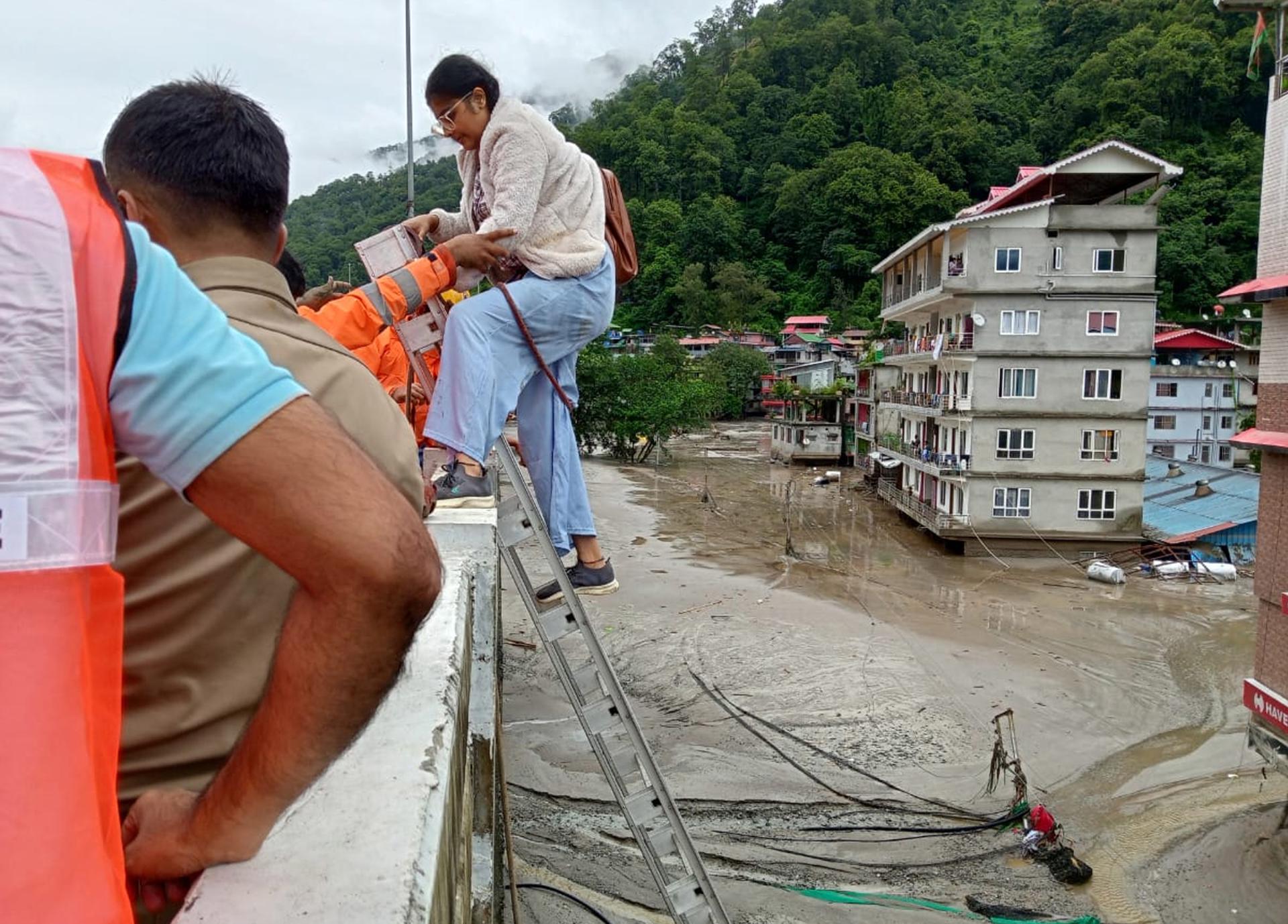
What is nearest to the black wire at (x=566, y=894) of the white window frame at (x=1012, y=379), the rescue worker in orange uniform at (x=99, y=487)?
the rescue worker in orange uniform at (x=99, y=487)

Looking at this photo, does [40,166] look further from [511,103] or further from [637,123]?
[637,123]

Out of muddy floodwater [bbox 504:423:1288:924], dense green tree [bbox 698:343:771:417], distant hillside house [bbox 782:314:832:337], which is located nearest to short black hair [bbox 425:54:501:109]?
muddy floodwater [bbox 504:423:1288:924]

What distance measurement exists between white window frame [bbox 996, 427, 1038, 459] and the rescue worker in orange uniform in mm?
33771

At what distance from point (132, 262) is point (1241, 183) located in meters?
74.1

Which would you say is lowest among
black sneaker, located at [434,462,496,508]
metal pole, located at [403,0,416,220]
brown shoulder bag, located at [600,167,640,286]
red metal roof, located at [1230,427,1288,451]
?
red metal roof, located at [1230,427,1288,451]

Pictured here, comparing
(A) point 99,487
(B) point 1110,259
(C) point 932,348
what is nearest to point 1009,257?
(B) point 1110,259

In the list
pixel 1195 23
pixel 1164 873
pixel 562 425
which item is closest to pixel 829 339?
pixel 1195 23

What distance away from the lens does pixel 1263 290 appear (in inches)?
633

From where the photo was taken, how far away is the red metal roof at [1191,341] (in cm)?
4984

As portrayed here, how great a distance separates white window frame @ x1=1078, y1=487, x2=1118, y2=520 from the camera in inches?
1281

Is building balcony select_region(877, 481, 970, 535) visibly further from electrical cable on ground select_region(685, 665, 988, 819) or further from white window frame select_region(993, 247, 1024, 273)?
electrical cable on ground select_region(685, 665, 988, 819)

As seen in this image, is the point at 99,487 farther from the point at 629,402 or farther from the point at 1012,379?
the point at 629,402

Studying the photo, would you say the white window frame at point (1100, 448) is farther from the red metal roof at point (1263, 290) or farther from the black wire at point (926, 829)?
the black wire at point (926, 829)

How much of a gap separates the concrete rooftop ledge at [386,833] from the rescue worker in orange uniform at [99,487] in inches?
17.9
